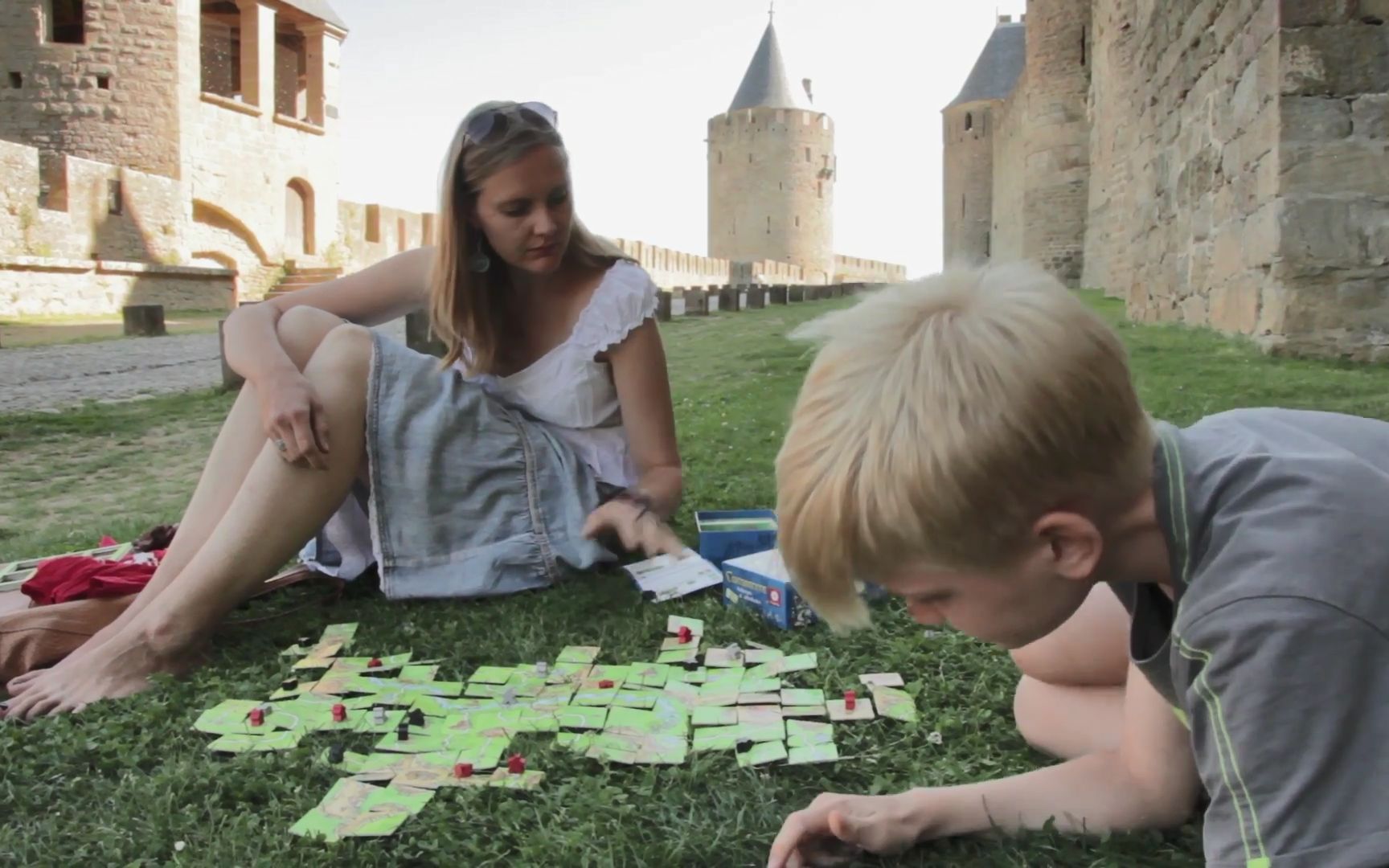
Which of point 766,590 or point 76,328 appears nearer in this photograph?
point 766,590

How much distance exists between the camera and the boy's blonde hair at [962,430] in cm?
96

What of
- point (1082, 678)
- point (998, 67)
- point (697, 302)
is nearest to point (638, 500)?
point (1082, 678)

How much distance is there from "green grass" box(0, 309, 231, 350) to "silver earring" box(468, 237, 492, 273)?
10207 millimetres

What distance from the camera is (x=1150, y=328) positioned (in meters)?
8.16

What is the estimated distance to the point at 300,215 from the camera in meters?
28.2

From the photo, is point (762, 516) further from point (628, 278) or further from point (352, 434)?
point (352, 434)

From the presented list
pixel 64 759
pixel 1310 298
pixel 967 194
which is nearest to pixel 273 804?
pixel 64 759

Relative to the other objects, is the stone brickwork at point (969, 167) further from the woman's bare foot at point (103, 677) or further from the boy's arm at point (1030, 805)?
the boy's arm at point (1030, 805)

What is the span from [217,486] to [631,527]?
928mm

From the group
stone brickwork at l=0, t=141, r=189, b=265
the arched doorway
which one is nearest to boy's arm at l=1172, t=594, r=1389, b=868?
stone brickwork at l=0, t=141, r=189, b=265

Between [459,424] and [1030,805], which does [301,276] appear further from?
[1030,805]

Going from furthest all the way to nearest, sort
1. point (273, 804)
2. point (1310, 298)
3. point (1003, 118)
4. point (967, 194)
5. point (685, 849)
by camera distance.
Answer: point (967, 194), point (1003, 118), point (1310, 298), point (273, 804), point (685, 849)

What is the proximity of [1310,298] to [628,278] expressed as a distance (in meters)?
4.36

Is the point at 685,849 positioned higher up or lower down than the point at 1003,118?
lower down
